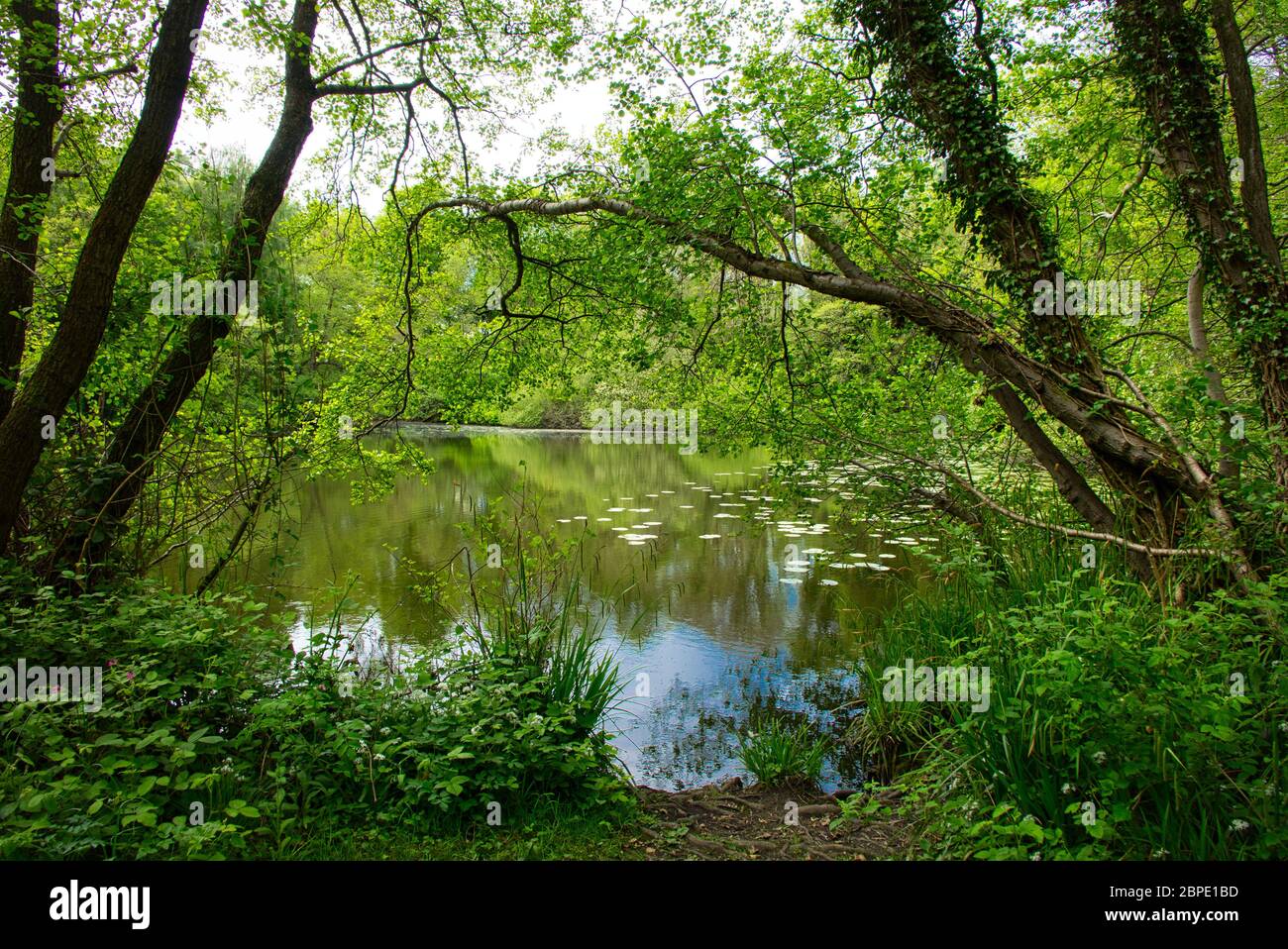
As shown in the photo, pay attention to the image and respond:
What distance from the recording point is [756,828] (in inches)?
144

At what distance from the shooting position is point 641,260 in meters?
5.41

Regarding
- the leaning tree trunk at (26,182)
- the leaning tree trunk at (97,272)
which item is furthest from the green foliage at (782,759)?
the leaning tree trunk at (26,182)

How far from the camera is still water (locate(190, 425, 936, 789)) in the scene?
573cm

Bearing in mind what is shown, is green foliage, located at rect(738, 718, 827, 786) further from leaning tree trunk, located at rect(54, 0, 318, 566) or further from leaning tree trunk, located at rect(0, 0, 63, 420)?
leaning tree trunk, located at rect(0, 0, 63, 420)

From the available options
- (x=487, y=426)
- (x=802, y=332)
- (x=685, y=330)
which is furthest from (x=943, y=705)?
(x=487, y=426)

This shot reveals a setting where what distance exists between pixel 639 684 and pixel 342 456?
3.66 m

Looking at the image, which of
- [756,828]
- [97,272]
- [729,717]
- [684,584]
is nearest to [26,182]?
[97,272]

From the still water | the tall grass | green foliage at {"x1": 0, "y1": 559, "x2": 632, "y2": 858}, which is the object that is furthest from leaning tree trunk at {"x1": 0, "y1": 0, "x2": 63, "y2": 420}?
the tall grass

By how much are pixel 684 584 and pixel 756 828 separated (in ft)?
20.0

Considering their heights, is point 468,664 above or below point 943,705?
above

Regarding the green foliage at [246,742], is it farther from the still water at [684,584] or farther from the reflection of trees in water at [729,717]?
the reflection of trees in water at [729,717]

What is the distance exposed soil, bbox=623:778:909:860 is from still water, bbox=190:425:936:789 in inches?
24.0

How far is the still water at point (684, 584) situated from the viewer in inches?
225
